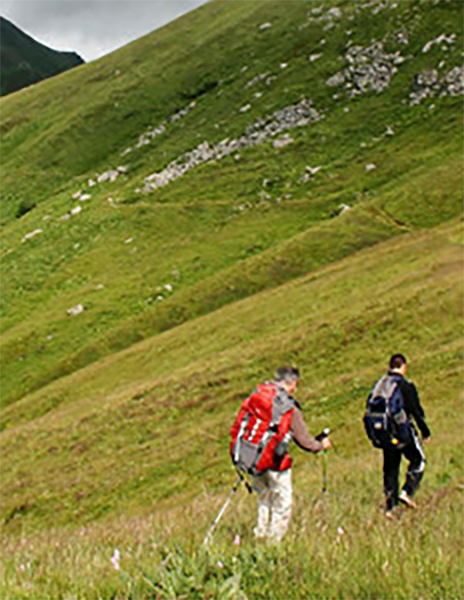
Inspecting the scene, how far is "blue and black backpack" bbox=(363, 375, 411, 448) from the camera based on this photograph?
12.0 meters

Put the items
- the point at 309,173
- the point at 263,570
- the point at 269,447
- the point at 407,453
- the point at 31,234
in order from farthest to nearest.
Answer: the point at 31,234 → the point at 309,173 → the point at 407,453 → the point at 269,447 → the point at 263,570

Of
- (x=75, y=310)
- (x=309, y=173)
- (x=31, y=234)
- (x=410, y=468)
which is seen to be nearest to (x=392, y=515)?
(x=410, y=468)

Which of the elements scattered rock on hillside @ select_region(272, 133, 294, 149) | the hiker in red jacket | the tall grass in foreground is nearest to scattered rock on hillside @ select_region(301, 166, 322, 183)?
scattered rock on hillside @ select_region(272, 133, 294, 149)

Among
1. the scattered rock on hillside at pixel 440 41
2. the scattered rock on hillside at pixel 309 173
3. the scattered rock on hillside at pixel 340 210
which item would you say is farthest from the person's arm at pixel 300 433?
the scattered rock on hillside at pixel 440 41

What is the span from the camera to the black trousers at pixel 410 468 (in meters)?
12.4

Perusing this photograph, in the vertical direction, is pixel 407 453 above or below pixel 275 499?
below

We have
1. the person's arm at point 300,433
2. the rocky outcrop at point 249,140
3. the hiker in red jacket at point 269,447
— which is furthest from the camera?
the rocky outcrop at point 249,140

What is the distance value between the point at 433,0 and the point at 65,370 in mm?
94382

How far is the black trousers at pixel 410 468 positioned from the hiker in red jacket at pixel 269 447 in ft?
11.7

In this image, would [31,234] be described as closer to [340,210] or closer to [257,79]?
[340,210]

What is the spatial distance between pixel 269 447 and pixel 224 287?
64.6 metres

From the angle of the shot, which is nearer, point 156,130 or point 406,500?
point 406,500

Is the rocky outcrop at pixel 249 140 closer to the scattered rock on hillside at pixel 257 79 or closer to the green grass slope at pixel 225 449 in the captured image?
the scattered rock on hillside at pixel 257 79

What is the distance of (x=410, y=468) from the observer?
41.4ft
